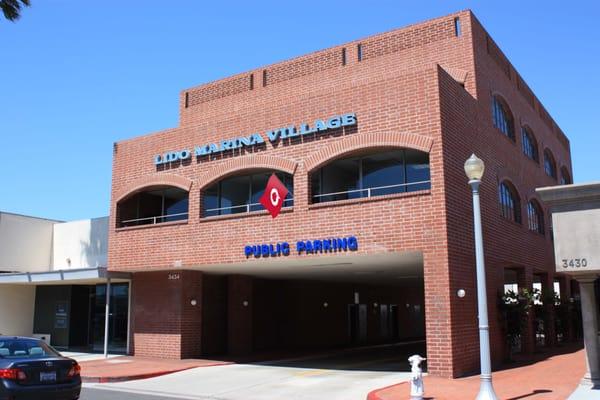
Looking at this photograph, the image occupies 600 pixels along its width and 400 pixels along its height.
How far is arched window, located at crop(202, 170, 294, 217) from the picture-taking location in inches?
798

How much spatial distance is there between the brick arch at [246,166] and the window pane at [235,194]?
59 cm

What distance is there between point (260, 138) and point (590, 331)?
1110cm

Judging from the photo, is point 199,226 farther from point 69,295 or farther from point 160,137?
point 69,295

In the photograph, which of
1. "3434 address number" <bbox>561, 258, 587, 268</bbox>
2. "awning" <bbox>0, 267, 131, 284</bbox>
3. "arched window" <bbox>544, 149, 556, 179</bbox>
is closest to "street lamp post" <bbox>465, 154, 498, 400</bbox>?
"3434 address number" <bbox>561, 258, 587, 268</bbox>

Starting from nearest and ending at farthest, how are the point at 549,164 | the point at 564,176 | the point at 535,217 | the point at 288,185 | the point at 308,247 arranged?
the point at 308,247, the point at 288,185, the point at 535,217, the point at 549,164, the point at 564,176

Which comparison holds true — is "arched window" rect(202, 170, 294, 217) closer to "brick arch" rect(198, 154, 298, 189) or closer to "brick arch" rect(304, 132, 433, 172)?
"brick arch" rect(198, 154, 298, 189)

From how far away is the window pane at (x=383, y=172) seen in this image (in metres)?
17.8

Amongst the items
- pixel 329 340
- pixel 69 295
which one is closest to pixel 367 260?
pixel 329 340

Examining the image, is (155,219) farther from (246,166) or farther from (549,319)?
(549,319)

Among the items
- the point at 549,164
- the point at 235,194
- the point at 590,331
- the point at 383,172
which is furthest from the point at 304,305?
the point at 590,331

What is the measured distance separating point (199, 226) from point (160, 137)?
4191mm

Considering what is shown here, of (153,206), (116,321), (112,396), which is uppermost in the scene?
(153,206)

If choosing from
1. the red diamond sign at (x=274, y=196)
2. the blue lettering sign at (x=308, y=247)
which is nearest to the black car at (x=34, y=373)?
the blue lettering sign at (x=308, y=247)

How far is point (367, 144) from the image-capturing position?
17297 mm
